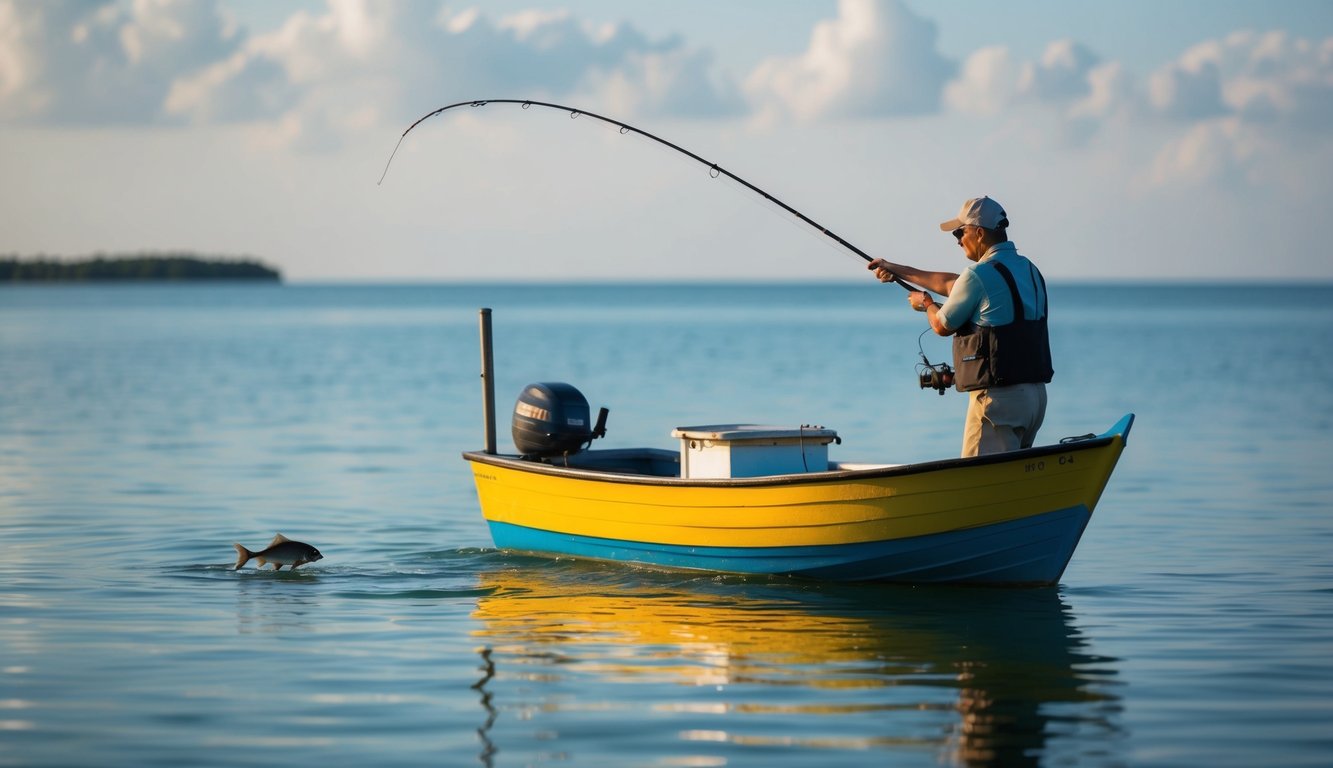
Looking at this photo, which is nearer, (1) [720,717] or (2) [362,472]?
(1) [720,717]

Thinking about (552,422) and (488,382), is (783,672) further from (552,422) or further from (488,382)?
(488,382)

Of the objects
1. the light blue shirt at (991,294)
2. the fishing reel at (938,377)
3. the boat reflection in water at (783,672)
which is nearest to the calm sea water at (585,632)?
the boat reflection in water at (783,672)

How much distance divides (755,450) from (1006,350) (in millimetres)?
2009

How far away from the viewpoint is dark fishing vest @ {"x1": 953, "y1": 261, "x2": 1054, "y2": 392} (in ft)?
31.5

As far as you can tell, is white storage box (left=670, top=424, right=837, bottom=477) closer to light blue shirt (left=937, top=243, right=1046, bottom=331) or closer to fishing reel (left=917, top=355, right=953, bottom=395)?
fishing reel (left=917, top=355, right=953, bottom=395)

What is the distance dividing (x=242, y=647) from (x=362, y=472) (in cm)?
915

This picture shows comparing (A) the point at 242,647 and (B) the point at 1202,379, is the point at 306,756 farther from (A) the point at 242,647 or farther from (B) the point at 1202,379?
(B) the point at 1202,379

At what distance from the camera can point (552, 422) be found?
38.9 ft

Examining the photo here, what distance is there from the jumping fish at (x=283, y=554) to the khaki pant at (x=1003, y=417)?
433 centimetres

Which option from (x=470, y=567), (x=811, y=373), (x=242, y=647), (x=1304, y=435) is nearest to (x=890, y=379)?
(x=811, y=373)

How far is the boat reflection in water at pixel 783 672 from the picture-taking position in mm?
6938

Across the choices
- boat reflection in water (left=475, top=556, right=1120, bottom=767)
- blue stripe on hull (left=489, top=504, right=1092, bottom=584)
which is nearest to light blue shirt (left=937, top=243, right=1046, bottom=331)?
blue stripe on hull (left=489, top=504, right=1092, bottom=584)

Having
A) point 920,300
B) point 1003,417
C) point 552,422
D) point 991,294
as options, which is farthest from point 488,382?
point 991,294

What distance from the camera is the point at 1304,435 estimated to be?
2144 centimetres
